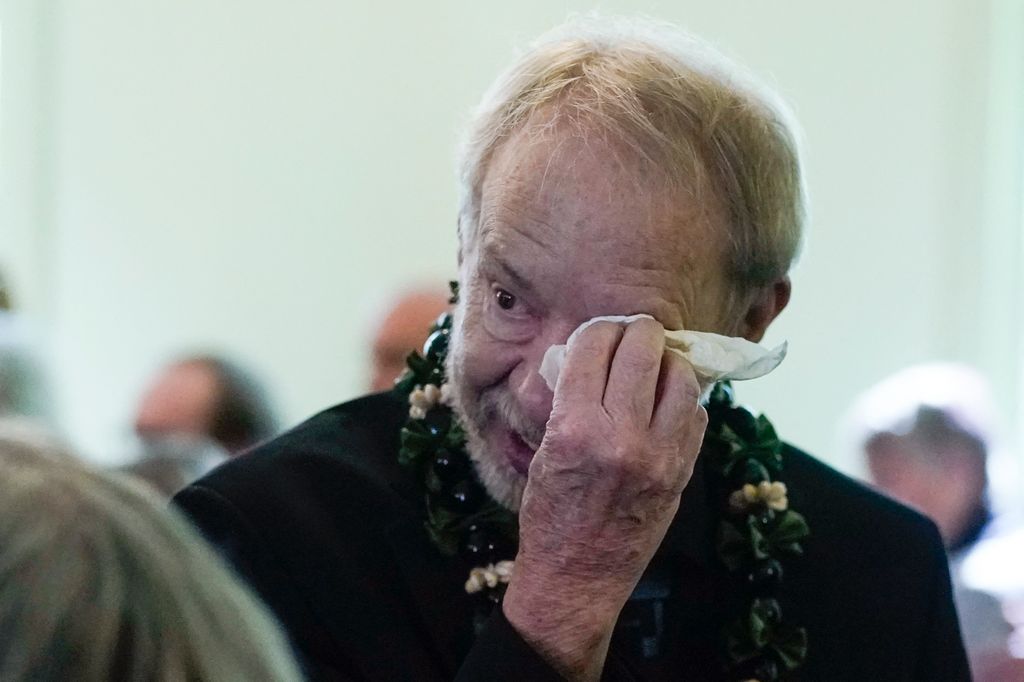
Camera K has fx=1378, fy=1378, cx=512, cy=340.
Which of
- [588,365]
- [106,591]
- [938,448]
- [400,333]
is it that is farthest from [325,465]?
[938,448]

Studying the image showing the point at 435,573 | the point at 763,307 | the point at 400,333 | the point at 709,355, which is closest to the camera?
the point at 709,355

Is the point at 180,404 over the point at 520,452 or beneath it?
beneath

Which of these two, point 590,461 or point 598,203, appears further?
point 598,203

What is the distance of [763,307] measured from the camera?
162 cm

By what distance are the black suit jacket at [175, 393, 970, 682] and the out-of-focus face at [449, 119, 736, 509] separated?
5.8 inches

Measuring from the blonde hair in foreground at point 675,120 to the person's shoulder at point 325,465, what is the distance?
0.25 m

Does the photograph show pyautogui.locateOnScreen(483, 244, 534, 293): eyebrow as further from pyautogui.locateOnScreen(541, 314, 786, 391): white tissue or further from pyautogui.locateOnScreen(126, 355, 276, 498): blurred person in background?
pyautogui.locateOnScreen(126, 355, 276, 498): blurred person in background

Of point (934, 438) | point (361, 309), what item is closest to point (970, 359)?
point (934, 438)

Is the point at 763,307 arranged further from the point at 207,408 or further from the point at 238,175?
the point at 238,175

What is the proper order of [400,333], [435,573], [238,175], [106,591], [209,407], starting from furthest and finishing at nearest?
[238,175] < [209,407] < [400,333] < [435,573] < [106,591]

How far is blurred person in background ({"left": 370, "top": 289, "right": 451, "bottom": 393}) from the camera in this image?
2941mm

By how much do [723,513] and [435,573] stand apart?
1.22 feet

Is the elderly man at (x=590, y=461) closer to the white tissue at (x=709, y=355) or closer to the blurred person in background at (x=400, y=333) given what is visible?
the white tissue at (x=709, y=355)

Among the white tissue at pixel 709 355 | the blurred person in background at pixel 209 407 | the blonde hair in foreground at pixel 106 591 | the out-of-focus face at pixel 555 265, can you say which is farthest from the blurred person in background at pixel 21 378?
the blurred person in background at pixel 209 407
